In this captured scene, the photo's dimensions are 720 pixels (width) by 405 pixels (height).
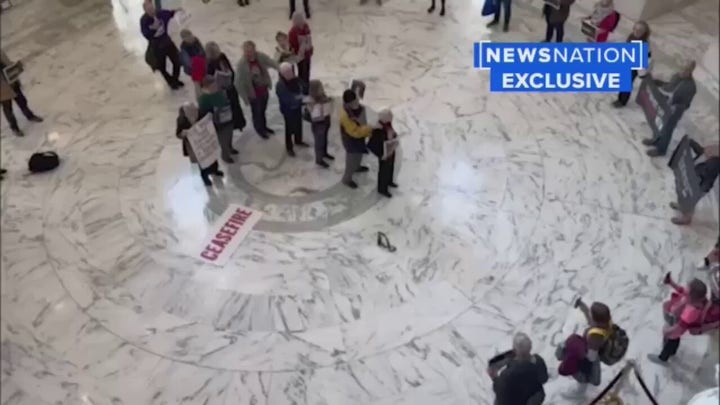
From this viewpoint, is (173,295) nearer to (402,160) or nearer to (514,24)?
(402,160)

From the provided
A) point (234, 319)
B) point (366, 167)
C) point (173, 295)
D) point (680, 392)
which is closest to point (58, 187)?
point (173, 295)

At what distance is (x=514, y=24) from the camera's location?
14.1 metres

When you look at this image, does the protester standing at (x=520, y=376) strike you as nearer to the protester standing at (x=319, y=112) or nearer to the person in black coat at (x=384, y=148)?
the person in black coat at (x=384, y=148)

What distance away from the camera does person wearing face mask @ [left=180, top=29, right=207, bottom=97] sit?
1084cm

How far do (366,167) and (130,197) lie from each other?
11.0 feet

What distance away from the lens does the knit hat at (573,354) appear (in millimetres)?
7781

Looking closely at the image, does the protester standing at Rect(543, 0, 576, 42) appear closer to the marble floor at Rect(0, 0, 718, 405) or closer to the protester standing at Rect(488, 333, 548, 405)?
the marble floor at Rect(0, 0, 718, 405)

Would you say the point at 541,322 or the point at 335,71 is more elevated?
the point at 335,71

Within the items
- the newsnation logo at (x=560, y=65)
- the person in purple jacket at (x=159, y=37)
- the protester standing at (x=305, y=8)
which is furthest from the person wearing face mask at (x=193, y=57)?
the newsnation logo at (x=560, y=65)

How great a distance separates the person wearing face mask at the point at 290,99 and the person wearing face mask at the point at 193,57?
3.87ft

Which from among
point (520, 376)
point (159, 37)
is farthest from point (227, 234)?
point (520, 376)

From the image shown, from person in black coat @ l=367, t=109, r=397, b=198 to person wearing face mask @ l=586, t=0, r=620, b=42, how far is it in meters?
4.33

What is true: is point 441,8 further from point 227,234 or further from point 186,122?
point 227,234

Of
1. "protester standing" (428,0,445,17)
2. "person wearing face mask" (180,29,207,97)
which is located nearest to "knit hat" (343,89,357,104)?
"person wearing face mask" (180,29,207,97)
